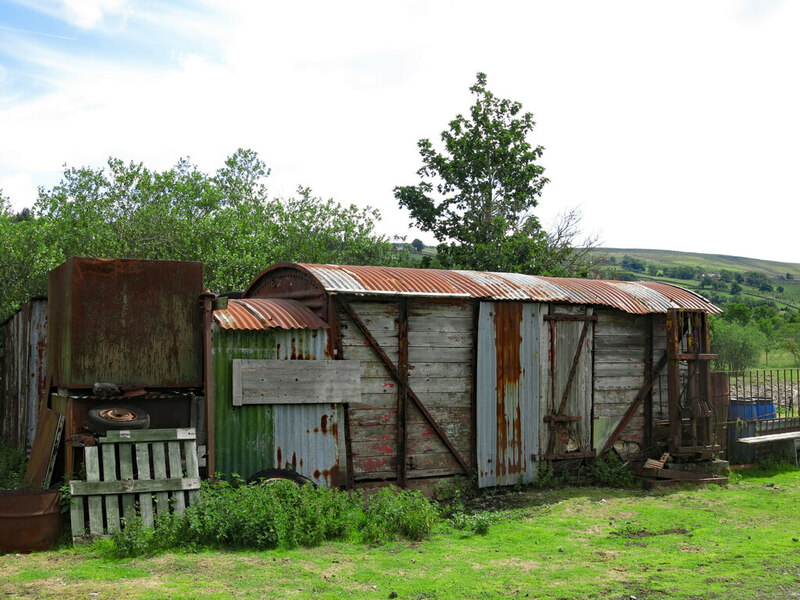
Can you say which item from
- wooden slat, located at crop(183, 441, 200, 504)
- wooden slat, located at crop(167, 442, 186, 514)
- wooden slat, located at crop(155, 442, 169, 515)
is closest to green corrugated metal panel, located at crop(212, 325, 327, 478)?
wooden slat, located at crop(183, 441, 200, 504)

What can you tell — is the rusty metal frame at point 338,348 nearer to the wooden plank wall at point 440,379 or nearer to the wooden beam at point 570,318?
the wooden plank wall at point 440,379

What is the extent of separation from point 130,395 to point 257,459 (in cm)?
201

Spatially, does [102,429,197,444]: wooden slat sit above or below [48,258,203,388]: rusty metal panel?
below

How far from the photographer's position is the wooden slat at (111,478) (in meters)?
7.63

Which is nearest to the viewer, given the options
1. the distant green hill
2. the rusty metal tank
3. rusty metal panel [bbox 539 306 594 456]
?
the rusty metal tank

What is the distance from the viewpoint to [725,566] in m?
7.49

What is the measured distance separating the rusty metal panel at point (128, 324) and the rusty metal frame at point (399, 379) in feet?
8.09

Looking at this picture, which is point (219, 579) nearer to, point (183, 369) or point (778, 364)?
point (183, 369)

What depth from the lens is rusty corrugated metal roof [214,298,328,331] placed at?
9.87 metres

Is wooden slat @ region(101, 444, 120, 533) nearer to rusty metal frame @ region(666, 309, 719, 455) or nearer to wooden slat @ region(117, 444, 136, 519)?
wooden slat @ region(117, 444, 136, 519)

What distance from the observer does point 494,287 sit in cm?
1263

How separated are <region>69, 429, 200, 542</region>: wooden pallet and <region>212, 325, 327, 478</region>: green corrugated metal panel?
996 mm

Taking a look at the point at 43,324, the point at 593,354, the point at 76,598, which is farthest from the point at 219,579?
the point at 593,354

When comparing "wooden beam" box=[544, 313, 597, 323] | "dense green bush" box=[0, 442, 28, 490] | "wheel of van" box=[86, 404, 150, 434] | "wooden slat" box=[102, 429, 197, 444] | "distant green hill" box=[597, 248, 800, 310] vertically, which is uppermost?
"distant green hill" box=[597, 248, 800, 310]
